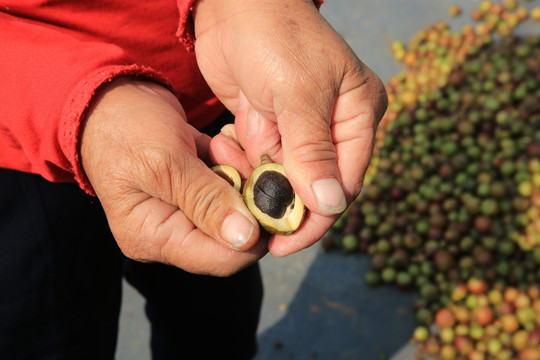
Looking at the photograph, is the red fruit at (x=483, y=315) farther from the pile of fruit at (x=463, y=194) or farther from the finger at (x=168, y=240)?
the finger at (x=168, y=240)

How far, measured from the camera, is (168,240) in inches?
62.2

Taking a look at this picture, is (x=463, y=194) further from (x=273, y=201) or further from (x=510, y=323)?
(x=273, y=201)

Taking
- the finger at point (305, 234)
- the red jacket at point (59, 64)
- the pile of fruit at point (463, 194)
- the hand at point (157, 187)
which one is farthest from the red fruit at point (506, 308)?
the red jacket at point (59, 64)

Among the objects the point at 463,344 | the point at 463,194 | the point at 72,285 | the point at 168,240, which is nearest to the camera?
the point at 168,240

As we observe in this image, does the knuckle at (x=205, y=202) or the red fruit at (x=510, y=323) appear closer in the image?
the knuckle at (x=205, y=202)

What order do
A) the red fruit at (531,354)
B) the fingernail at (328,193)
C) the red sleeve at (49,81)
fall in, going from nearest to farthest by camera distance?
1. the red sleeve at (49,81)
2. the fingernail at (328,193)
3. the red fruit at (531,354)

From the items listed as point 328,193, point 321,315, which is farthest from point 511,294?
point 328,193

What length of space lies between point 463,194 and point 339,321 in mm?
1566

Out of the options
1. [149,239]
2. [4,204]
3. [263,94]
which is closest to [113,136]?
[149,239]

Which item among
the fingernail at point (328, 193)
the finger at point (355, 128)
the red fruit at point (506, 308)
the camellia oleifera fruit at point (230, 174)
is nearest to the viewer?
the fingernail at point (328, 193)

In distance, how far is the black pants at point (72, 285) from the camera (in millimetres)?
1873

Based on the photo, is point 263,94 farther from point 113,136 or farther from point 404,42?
point 404,42

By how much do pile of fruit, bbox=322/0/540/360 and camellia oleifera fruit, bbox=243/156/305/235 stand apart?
223 centimetres


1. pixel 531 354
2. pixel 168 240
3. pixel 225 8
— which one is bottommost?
pixel 531 354
